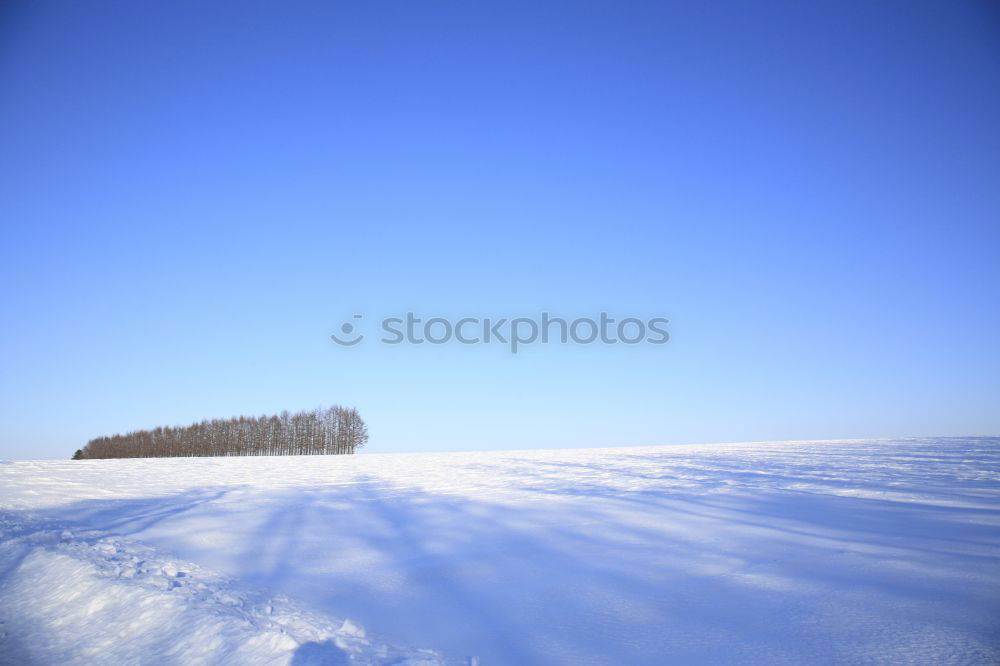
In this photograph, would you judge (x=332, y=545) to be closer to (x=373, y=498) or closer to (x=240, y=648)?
(x=240, y=648)

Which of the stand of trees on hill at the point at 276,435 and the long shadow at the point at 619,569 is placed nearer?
the long shadow at the point at 619,569

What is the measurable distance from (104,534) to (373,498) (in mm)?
4391

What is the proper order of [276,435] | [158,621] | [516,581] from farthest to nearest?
[276,435] → [516,581] → [158,621]

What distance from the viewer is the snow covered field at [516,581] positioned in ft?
10.7

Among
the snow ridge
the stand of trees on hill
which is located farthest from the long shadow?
the stand of trees on hill

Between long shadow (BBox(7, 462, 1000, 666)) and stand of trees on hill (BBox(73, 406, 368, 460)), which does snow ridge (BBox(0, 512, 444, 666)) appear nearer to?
long shadow (BBox(7, 462, 1000, 666))

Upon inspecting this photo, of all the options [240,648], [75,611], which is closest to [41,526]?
[75,611]

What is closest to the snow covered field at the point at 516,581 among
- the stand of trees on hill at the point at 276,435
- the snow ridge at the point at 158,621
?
the snow ridge at the point at 158,621

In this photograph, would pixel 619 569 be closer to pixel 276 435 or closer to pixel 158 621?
pixel 158 621

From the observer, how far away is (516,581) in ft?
14.9

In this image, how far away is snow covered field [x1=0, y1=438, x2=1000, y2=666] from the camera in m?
3.25

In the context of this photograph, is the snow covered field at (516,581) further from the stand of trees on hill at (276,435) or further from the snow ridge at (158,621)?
the stand of trees on hill at (276,435)

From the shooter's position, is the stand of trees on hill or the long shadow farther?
the stand of trees on hill

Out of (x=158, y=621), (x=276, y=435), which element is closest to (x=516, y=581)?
(x=158, y=621)
